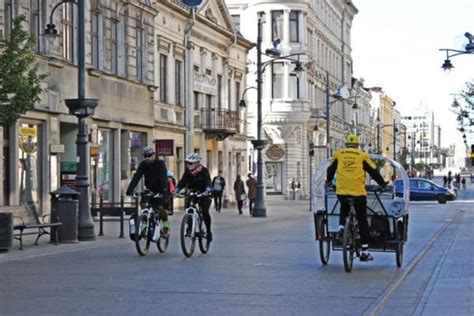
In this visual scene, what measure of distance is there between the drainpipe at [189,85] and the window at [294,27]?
2800cm

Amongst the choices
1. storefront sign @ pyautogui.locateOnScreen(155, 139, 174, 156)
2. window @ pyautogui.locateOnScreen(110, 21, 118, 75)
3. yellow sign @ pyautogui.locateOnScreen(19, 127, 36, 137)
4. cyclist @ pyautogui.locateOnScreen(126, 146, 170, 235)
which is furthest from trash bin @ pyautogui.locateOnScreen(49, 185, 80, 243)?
storefront sign @ pyautogui.locateOnScreen(155, 139, 174, 156)

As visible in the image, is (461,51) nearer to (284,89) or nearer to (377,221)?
(377,221)

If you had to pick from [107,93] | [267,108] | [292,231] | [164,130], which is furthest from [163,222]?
[267,108]

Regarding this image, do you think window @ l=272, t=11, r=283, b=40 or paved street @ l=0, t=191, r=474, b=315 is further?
window @ l=272, t=11, r=283, b=40

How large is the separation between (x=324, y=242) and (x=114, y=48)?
24.0m

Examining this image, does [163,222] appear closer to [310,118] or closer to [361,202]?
[361,202]

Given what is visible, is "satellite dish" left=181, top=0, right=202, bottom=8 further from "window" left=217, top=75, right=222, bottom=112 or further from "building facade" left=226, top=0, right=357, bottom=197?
"building facade" left=226, top=0, right=357, bottom=197

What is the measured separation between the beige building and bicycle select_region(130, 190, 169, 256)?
11.7 metres

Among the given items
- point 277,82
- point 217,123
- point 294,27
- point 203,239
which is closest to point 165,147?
point 217,123

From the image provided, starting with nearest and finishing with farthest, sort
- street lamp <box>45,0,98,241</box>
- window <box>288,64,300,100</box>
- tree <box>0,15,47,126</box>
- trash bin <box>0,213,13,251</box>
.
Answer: trash bin <box>0,213,13,251</box> < tree <box>0,15,47,126</box> < street lamp <box>45,0,98,241</box> < window <box>288,64,300,100</box>

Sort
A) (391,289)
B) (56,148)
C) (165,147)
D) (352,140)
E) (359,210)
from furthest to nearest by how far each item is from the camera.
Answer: (165,147) < (56,148) < (352,140) < (359,210) < (391,289)

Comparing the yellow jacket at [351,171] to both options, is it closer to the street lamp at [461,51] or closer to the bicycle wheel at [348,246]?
the bicycle wheel at [348,246]

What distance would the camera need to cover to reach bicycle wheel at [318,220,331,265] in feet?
50.0

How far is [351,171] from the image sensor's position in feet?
47.9
